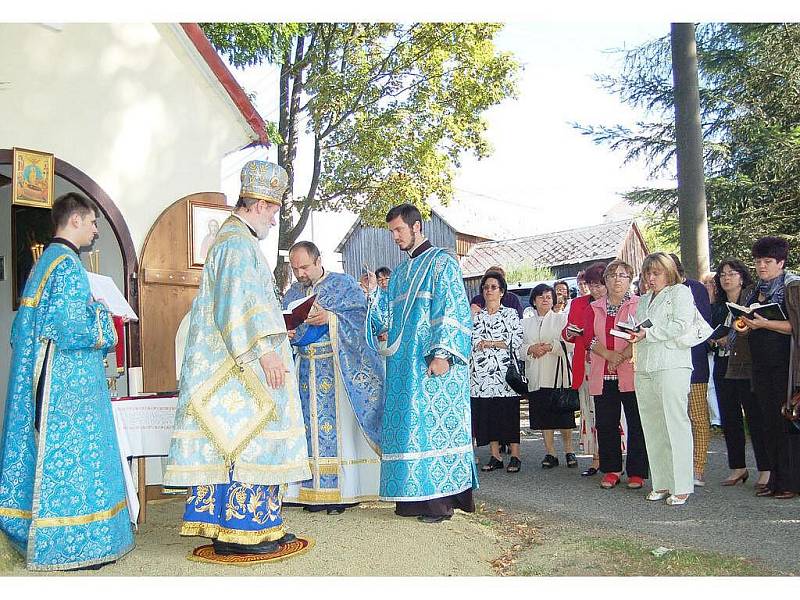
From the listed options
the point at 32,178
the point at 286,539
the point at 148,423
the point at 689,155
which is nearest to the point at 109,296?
the point at 148,423

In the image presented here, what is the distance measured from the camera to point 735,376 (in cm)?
682

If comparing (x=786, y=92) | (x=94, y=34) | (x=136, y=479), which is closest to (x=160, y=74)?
(x=94, y=34)

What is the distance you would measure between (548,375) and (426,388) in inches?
110

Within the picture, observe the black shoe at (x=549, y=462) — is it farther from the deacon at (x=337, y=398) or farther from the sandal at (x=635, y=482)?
the deacon at (x=337, y=398)

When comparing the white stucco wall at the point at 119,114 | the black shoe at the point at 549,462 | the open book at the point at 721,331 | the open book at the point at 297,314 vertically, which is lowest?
the black shoe at the point at 549,462

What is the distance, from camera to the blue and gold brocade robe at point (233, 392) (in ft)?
14.6

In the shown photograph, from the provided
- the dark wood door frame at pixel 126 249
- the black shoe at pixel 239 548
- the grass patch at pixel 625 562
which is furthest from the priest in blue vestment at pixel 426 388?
the dark wood door frame at pixel 126 249

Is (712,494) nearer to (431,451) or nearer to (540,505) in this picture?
(540,505)

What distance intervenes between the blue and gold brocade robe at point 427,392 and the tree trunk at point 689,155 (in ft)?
17.4

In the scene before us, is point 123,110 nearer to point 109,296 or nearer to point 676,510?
point 109,296

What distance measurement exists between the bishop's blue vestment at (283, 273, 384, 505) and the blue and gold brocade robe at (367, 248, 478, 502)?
346 mm

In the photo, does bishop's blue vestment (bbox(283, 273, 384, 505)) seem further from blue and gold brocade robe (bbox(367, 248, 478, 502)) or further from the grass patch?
the grass patch

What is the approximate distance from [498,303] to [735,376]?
7.61 feet

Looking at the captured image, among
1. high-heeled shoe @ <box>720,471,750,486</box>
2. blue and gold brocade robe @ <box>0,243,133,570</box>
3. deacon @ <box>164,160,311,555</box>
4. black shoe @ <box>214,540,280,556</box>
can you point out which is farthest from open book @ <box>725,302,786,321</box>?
blue and gold brocade robe @ <box>0,243,133,570</box>
